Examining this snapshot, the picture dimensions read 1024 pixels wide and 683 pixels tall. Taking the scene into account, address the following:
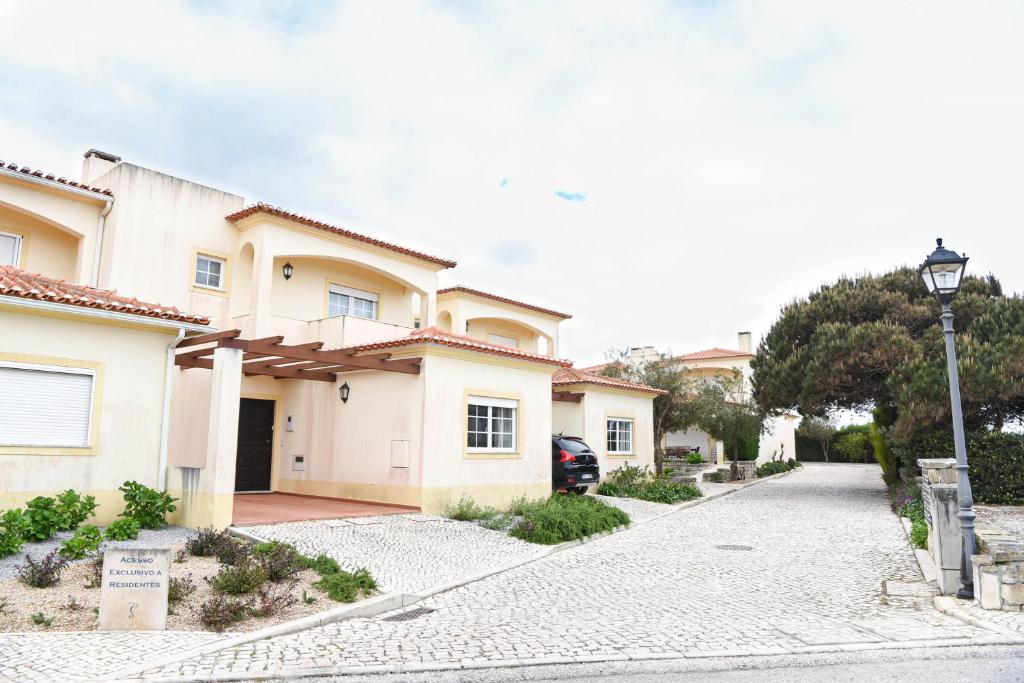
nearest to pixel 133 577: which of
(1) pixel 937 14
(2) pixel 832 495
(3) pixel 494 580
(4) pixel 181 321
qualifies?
(3) pixel 494 580

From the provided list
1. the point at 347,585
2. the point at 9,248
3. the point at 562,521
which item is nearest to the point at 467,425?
the point at 562,521

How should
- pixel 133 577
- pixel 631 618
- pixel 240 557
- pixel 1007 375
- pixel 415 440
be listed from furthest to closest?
pixel 1007 375 < pixel 415 440 < pixel 240 557 < pixel 631 618 < pixel 133 577

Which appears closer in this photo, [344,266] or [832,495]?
[344,266]

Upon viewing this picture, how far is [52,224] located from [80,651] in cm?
1172

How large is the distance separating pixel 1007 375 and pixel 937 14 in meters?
9.91

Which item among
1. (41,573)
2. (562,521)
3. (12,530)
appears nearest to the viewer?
(41,573)

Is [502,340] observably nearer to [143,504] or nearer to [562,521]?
[562,521]

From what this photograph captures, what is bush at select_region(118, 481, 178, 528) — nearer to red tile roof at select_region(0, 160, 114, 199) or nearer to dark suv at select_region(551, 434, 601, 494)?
red tile roof at select_region(0, 160, 114, 199)

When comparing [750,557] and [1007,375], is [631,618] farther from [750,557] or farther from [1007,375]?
[1007,375]

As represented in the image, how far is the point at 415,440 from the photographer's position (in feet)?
45.2

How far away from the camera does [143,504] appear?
1040 centimetres

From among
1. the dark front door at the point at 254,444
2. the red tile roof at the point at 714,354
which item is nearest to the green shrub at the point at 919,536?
the dark front door at the point at 254,444

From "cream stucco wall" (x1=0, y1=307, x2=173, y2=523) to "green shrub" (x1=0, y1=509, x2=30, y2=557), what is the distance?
1017 millimetres

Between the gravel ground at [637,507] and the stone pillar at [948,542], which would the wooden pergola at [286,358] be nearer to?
the gravel ground at [637,507]
